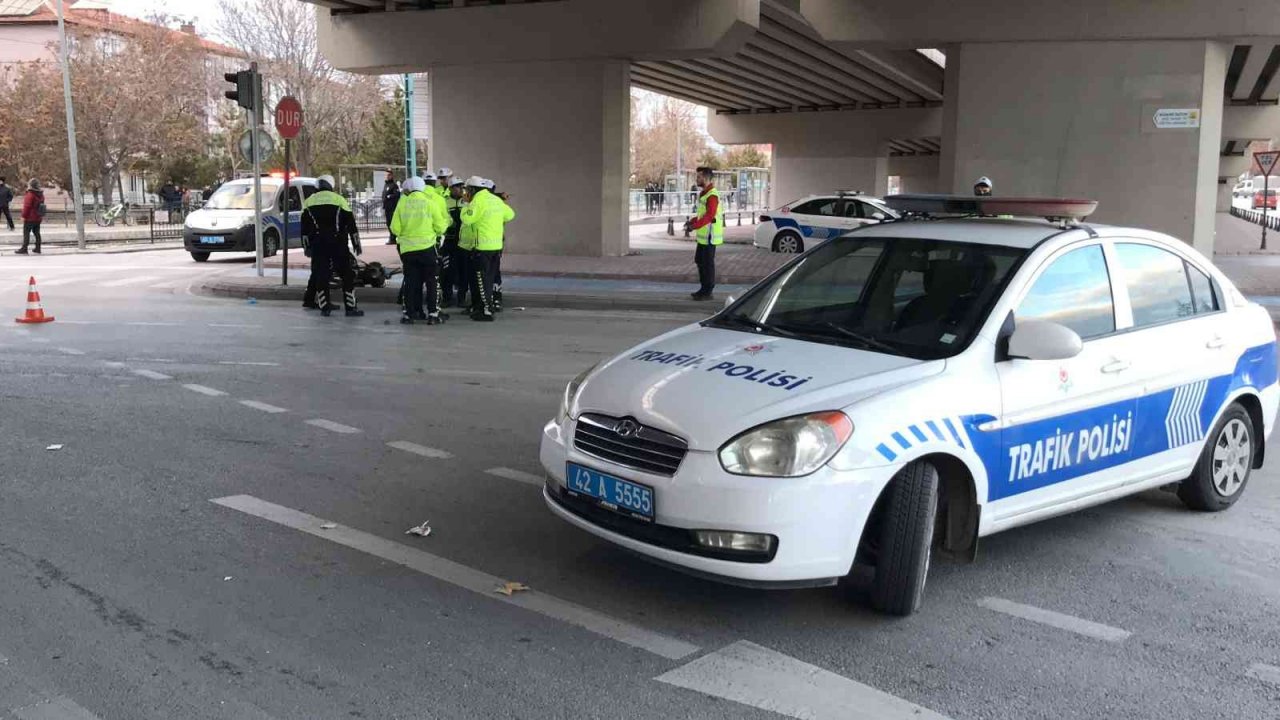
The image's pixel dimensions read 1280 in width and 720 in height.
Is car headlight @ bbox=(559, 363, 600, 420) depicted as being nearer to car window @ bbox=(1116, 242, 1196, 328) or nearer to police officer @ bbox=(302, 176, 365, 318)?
car window @ bbox=(1116, 242, 1196, 328)

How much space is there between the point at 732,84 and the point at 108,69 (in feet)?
82.0

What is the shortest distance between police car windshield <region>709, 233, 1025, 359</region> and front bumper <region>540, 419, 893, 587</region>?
898mm

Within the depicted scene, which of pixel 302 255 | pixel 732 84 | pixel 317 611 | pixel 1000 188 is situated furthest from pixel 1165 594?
pixel 732 84

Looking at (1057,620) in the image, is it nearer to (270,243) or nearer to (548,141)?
(548,141)

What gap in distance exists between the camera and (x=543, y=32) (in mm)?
22484

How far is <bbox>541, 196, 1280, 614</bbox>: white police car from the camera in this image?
4145mm

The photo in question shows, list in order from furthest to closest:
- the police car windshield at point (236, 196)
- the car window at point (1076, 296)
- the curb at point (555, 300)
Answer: the police car windshield at point (236, 196)
the curb at point (555, 300)
the car window at point (1076, 296)

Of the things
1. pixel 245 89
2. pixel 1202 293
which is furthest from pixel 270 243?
pixel 1202 293

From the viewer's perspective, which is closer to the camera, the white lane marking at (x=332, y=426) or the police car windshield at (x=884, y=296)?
the police car windshield at (x=884, y=296)

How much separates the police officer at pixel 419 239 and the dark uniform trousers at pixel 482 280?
1.67ft

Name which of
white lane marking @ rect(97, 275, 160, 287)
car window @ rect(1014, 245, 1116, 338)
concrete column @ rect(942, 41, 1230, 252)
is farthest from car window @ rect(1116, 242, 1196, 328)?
white lane marking @ rect(97, 275, 160, 287)

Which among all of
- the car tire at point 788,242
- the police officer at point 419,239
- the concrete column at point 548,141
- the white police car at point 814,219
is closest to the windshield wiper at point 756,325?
the police officer at point 419,239

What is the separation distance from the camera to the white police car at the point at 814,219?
24.8 metres

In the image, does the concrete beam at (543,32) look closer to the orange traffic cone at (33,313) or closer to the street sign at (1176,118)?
the street sign at (1176,118)
